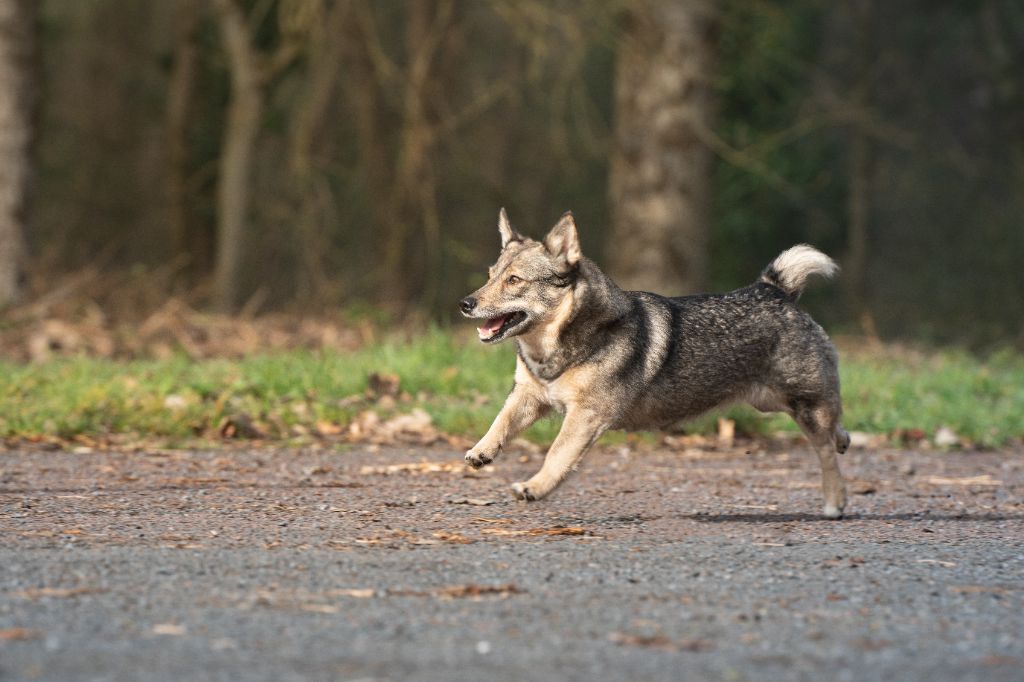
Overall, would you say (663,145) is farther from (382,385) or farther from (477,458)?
(477,458)

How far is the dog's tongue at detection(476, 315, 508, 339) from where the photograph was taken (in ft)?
23.7

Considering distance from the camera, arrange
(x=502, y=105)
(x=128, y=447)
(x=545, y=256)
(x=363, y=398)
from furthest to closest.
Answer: (x=502, y=105), (x=363, y=398), (x=128, y=447), (x=545, y=256)

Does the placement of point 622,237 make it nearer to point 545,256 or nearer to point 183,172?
point 545,256

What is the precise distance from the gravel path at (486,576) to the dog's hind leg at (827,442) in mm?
167

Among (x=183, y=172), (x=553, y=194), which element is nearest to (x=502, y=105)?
(x=553, y=194)

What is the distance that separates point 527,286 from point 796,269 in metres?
1.75

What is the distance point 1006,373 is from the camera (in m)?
13.5

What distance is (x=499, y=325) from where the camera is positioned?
287 inches

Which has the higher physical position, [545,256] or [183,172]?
[183,172]

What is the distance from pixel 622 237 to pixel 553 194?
2081 cm

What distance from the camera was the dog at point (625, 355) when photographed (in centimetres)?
720

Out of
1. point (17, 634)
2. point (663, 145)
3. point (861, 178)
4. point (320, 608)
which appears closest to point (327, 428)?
point (320, 608)

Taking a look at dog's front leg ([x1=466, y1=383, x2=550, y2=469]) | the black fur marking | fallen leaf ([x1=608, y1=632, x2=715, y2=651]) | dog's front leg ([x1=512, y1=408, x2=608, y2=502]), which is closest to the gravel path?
fallen leaf ([x1=608, y1=632, x2=715, y2=651])

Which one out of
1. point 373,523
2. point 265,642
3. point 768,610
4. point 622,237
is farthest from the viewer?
point 622,237
